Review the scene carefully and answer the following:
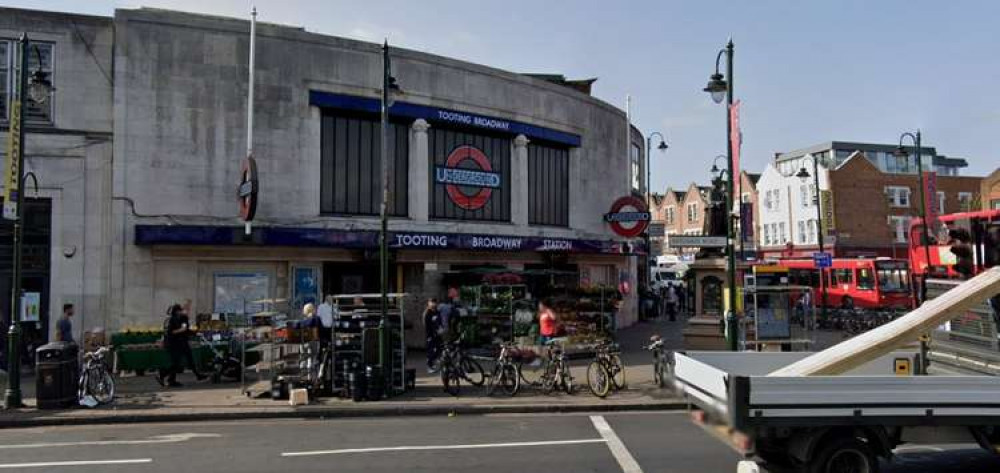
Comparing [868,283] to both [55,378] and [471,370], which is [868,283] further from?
[55,378]

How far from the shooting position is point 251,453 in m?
9.48

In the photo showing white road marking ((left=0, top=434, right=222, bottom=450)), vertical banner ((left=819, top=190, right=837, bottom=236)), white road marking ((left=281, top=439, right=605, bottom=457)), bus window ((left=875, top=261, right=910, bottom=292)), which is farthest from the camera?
vertical banner ((left=819, top=190, right=837, bottom=236))

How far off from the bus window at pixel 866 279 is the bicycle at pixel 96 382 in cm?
2923

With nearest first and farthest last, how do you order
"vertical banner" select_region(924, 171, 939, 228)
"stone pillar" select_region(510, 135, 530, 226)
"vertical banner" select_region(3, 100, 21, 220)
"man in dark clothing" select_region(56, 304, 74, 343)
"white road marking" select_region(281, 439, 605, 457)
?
"white road marking" select_region(281, 439, 605, 457), "vertical banner" select_region(3, 100, 21, 220), "man in dark clothing" select_region(56, 304, 74, 343), "stone pillar" select_region(510, 135, 530, 226), "vertical banner" select_region(924, 171, 939, 228)

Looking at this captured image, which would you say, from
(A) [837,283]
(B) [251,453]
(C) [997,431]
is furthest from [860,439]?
(A) [837,283]

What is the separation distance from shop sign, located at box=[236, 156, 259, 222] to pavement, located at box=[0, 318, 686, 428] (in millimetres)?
4198

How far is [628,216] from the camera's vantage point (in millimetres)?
26797

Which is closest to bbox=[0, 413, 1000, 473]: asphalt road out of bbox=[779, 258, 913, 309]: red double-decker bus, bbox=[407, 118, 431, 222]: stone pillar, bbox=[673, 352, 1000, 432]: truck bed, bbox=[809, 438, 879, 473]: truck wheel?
bbox=[809, 438, 879, 473]: truck wheel

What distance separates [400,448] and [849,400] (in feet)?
18.3

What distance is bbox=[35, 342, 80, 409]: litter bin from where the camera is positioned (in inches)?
510

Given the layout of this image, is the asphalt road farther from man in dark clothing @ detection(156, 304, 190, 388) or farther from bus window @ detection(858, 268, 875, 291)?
bus window @ detection(858, 268, 875, 291)

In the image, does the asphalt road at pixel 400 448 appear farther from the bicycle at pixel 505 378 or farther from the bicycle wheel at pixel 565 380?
the bicycle wheel at pixel 565 380

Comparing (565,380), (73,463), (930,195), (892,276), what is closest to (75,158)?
(73,463)

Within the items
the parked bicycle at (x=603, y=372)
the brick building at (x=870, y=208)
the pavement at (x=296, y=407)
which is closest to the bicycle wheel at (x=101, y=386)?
the pavement at (x=296, y=407)
